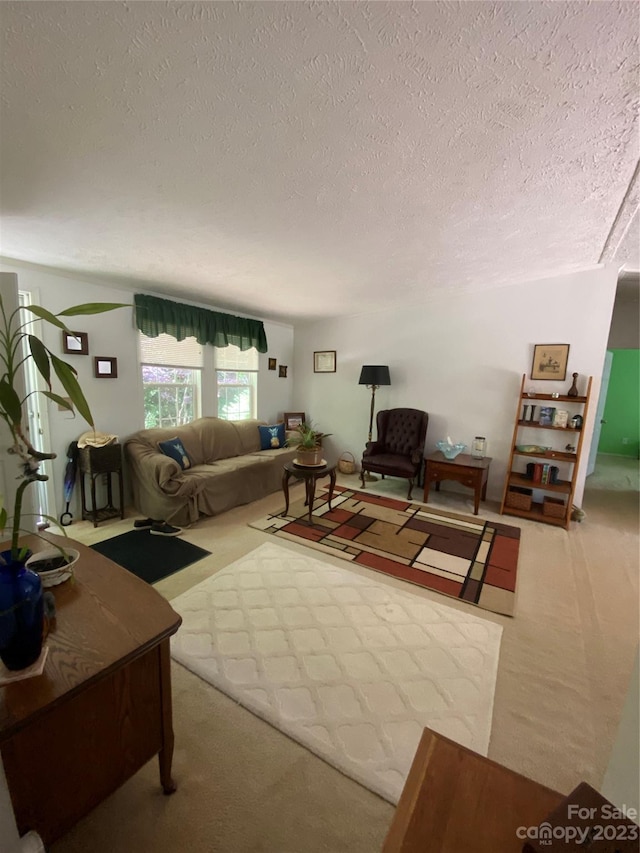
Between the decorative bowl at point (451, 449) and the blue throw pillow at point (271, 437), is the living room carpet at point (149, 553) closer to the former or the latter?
the blue throw pillow at point (271, 437)

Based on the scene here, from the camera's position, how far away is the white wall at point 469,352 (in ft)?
11.8

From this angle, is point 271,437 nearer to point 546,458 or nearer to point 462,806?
point 546,458

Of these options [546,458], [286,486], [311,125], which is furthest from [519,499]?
[311,125]

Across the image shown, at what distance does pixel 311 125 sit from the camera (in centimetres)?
134

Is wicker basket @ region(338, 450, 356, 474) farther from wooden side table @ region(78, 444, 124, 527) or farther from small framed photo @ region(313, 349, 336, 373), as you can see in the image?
wooden side table @ region(78, 444, 124, 527)

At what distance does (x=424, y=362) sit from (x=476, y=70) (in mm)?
3485

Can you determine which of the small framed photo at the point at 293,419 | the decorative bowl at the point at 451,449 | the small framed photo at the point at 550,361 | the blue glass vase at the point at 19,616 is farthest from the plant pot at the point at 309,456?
the small framed photo at the point at 550,361

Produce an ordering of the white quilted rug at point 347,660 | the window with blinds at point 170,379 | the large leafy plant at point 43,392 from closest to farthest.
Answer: the large leafy plant at point 43,392 < the white quilted rug at point 347,660 < the window with blinds at point 170,379

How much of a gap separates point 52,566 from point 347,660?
1417 mm

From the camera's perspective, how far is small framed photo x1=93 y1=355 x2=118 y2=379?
129 inches

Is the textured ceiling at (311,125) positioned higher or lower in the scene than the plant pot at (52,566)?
higher

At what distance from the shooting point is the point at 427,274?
3.39m

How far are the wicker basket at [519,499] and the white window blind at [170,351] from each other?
155 inches

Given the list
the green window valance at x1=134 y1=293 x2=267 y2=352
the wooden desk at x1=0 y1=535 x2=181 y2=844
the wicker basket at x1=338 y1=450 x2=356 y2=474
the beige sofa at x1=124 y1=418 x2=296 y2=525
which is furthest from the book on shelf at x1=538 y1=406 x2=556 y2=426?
the wooden desk at x1=0 y1=535 x2=181 y2=844
